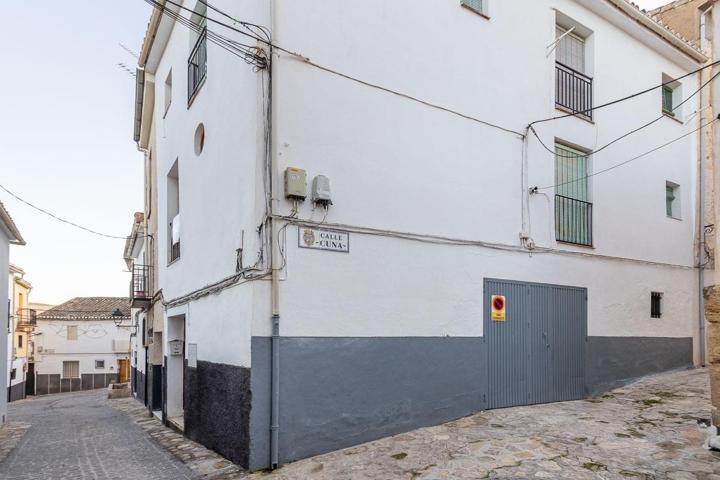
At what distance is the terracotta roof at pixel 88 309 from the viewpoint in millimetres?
35312

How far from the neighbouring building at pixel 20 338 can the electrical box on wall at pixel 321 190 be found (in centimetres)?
2667

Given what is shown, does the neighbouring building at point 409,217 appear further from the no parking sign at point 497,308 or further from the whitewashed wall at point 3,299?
the whitewashed wall at point 3,299

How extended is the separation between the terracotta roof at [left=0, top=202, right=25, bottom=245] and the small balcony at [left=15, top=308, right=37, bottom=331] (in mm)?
20084

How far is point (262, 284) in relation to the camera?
5.96 metres

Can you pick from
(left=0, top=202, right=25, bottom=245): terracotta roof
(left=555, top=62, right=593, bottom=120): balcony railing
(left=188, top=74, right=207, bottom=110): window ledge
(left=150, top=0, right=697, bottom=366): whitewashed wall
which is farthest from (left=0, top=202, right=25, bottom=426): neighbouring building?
(left=555, top=62, right=593, bottom=120): balcony railing

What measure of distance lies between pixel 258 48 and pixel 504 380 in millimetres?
5724

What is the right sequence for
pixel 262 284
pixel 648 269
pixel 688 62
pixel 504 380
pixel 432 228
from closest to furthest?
pixel 262 284 < pixel 432 228 < pixel 504 380 < pixel 648 269 < pixel 688 62

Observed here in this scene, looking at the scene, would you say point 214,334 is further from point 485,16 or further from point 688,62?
point 688,62

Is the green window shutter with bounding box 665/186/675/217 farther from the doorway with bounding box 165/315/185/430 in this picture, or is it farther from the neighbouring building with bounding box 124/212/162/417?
the neighbouring building with bounding box 124/212/162/417

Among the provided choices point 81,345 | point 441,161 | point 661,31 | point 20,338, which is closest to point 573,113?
point 661,31

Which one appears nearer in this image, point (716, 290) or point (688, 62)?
point (716, 290)

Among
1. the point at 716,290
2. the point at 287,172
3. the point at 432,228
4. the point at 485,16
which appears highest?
the point at 485,16

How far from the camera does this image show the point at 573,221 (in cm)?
942

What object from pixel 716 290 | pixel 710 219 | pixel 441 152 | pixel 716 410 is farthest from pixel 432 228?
pixel 710 219
